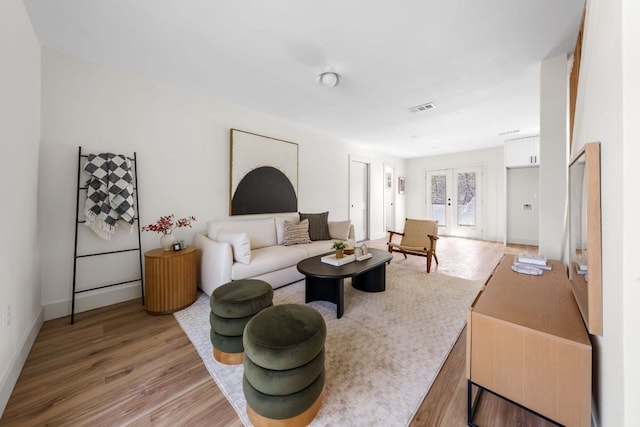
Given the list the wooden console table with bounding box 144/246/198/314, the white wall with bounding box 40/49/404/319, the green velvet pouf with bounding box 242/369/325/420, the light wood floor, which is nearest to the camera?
the green velvet pouf with bounding box 242/369/325/420

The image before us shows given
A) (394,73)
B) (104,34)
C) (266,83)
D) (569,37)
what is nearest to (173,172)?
(104,34)

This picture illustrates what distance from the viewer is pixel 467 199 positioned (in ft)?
22.3

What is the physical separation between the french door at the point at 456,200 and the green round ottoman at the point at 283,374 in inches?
274

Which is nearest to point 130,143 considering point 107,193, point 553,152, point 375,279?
point 107,193

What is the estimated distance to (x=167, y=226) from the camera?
2.64 m

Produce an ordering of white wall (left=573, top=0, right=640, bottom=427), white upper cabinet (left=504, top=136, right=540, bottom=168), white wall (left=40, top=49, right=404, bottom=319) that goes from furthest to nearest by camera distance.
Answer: white upper cabinet (left=504, top=136, right=540, bottom=168)
white wall (left=40, top=49, right=404, bottom=319)
white wall (left=573, top=0, right=640, bottom=427)

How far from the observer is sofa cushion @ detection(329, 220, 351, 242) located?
3975 mm

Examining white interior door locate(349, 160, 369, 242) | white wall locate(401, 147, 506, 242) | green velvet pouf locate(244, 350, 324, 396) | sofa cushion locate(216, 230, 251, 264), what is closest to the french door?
white wall locate(401, 147, 506, 242)

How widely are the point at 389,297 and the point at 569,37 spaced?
294 centimetres

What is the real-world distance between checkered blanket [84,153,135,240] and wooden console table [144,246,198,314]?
516 mm

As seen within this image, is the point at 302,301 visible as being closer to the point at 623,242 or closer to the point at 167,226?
the point at 167,226

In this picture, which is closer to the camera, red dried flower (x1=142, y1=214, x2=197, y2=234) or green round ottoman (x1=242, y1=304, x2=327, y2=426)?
green round ottoman (x1=242, y1=304, x2=327, y2=426)

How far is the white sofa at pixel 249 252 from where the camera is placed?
257 cm

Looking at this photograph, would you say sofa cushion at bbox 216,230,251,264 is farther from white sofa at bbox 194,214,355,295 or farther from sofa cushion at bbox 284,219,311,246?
sofa cushion at bbox 284,219,311,246
